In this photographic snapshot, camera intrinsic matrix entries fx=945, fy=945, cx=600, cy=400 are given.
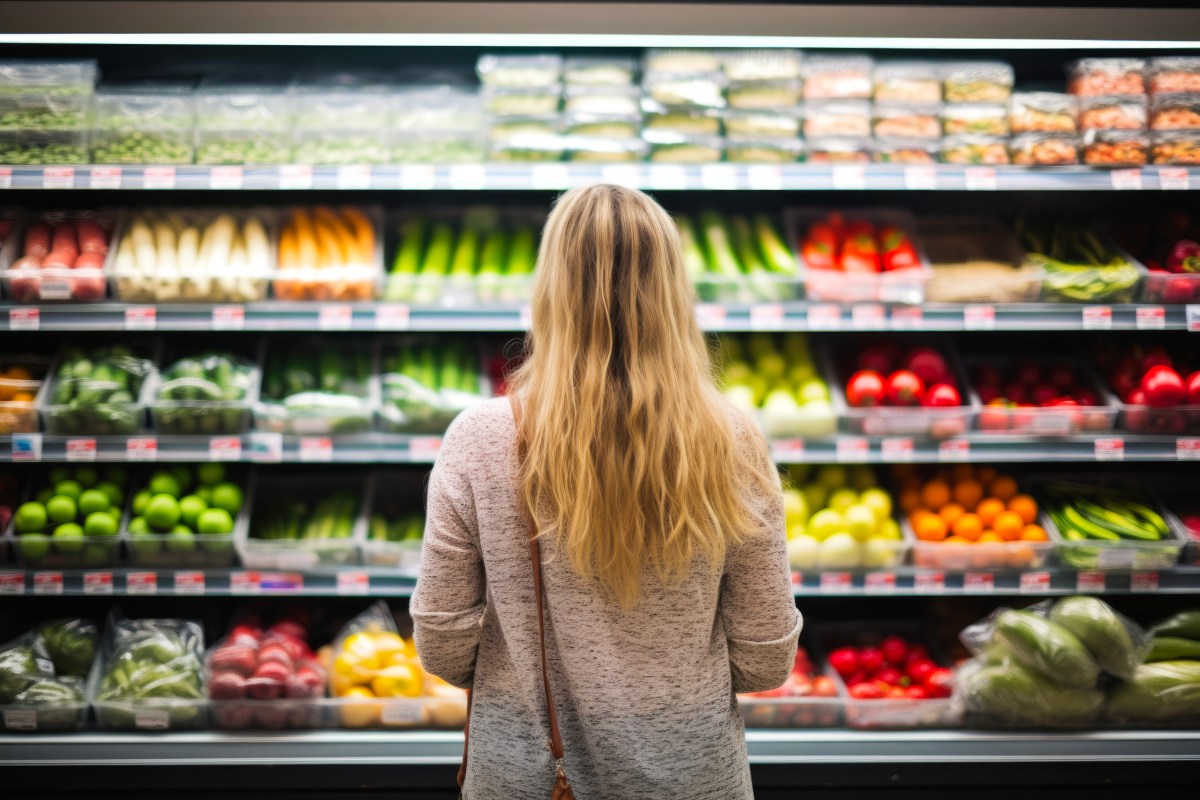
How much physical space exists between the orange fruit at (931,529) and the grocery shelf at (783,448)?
8.4 inches

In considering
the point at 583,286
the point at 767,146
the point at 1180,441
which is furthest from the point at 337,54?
the point at 1180,441

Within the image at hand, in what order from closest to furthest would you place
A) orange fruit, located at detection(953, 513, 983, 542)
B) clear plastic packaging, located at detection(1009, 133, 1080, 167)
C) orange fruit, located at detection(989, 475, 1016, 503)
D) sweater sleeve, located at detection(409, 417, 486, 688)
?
sweater sleeve, located at detection(409, 417, 486, 688)
clear plastic packaging, located at detection(1009, 133, 1080, 167)
orange fruit, located at detection(953, 513, 983, 542)
orange fruit, located at detection(989, 475, 1016, 503)

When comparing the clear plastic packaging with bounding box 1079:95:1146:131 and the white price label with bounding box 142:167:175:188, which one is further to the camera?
the clear plastic packaging with bounding box 1079:95:1146:131

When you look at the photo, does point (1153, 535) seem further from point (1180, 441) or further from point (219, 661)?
point (219, 661)

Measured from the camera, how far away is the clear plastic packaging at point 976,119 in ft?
9.15

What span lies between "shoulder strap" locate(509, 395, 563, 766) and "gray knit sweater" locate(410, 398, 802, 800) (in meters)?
0.01

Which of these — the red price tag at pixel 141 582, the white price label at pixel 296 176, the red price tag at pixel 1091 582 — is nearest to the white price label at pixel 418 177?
the white price label at pixel 296 176

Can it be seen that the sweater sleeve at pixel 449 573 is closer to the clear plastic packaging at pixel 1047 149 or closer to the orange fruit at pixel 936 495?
the orange fruit at pixel 936 495

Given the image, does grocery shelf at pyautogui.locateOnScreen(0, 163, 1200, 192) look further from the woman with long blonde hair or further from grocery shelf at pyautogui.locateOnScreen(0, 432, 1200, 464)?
the woman with long blonde hair

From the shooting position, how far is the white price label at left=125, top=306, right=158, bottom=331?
2695 mm

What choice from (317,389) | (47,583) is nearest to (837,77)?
(317,389)

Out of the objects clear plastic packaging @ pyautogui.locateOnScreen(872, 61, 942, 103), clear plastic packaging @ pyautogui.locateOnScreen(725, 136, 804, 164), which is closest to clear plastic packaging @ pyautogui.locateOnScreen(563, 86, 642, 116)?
clear plastic packaging @ pyautogui.locateOnScreen(725, 136, 804, 164)

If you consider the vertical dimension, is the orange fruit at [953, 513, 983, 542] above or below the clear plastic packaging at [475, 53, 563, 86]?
below

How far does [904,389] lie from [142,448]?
2.23 meters
